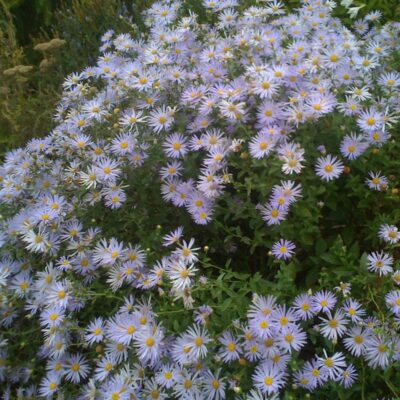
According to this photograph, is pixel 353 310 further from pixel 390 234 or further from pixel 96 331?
pixel 96 331

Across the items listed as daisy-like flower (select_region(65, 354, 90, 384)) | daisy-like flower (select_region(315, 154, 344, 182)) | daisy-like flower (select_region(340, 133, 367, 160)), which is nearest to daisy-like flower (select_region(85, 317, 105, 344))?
daisy-like flower (select_region(65, 354, 90, 384))

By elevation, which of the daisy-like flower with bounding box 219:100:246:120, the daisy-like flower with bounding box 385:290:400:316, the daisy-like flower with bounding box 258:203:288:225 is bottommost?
the daisy-like flower with bounding box 385:290:400:316

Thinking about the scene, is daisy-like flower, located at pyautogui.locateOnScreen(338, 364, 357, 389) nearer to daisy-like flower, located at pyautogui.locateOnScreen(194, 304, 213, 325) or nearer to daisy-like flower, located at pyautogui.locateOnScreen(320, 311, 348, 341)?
daisy-like flower, located at pyautogui.locateOnScreen(320, 311, 348, 341)

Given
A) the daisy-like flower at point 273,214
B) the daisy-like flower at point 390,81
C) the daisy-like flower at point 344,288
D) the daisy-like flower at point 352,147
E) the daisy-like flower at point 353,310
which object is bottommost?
the daisy-like flower at point 353,310

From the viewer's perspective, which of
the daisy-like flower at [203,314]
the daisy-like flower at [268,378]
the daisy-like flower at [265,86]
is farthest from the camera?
the daisy-like flower at [265,86]

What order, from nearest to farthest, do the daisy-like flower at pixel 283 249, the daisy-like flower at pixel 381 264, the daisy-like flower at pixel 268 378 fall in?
the daisy-like flower at pixel 268 378 → the daisy-like flower at pixel 381 264 → the daisy-like flower at pixel 283 249

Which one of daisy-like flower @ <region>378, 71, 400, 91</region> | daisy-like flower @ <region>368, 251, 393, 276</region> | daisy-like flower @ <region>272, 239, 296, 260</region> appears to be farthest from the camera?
daisy-like flower @ <region>378, 71, 400, 91</region>

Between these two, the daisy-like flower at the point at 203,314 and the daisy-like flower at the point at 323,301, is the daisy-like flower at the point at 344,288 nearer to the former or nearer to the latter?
the daisy-like flower at the point at 323,301

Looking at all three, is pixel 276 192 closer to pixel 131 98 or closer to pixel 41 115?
pixel 131 98

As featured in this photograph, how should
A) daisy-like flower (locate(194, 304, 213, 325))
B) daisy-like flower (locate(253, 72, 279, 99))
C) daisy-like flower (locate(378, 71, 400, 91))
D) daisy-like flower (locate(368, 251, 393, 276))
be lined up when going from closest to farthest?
daisy-like flower (locate(194, 304, 213, 325)) → daisy-like flower (locate(368, 251, 393, 276)) → daisy-like flower (locate(253, 72, 279, 99)) → daisy-like flower (locate(378, 71, 400, 91))

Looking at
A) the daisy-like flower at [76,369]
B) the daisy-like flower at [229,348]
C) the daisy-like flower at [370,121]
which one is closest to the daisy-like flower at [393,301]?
the daisy-like flower at [229,348]
